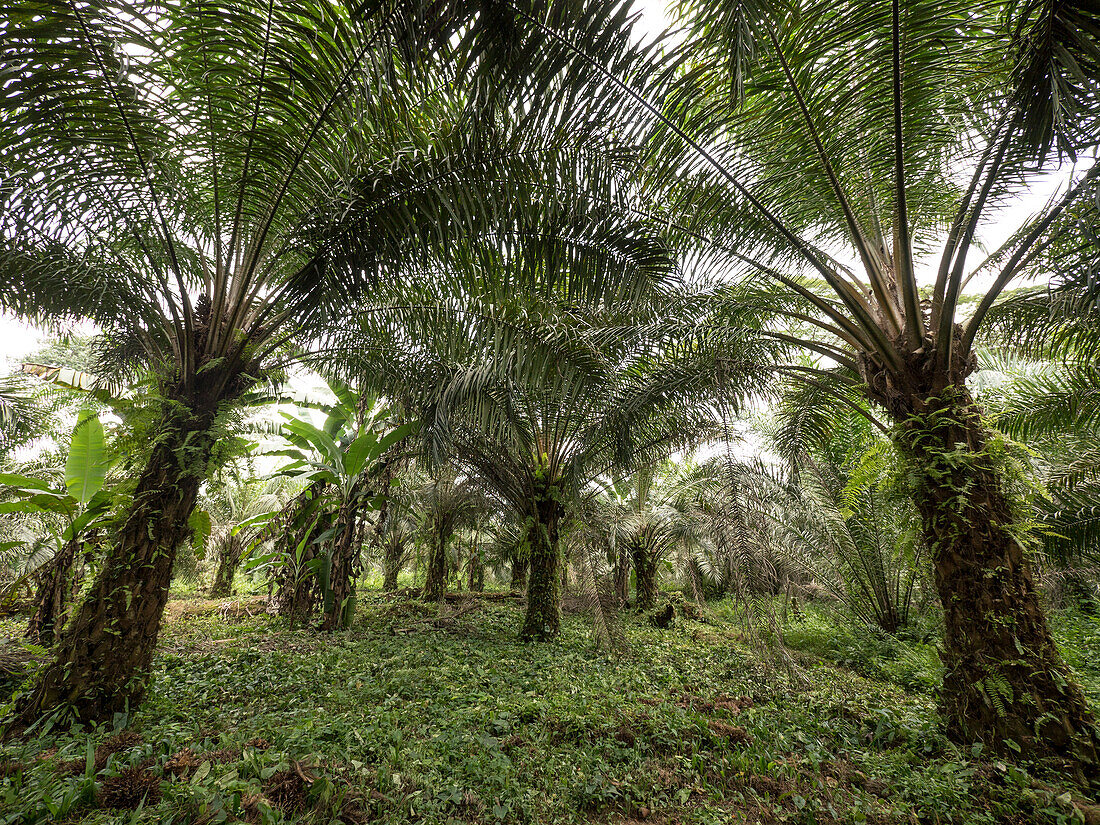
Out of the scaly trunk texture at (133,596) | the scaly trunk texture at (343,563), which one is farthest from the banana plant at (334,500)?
the scaly trunk texture at (133,596)

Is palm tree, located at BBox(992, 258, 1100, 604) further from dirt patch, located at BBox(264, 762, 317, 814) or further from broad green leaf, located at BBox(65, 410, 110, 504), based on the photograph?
broad green leaf, located at BBox(65, 410, 110, 504)

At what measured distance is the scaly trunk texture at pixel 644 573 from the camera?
11.2 m

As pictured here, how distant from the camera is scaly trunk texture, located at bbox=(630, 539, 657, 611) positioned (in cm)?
1122

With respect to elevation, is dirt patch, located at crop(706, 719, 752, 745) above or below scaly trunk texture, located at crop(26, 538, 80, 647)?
below

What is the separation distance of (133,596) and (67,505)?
1.16m

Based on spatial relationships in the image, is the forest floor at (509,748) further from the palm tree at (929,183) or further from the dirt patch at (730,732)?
the palm tree at (929,183)

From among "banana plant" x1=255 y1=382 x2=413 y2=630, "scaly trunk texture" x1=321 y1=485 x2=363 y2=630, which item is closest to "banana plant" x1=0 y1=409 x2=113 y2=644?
"banana plant" x1=255 y1=382 x2=413 y2=630

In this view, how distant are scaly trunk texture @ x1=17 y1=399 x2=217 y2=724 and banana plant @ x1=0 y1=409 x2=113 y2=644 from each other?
1.31 ft

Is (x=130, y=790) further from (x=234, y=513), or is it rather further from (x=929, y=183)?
(x=234, y=513)

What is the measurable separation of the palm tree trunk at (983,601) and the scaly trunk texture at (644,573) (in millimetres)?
7937

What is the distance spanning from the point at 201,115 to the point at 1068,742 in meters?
7.06

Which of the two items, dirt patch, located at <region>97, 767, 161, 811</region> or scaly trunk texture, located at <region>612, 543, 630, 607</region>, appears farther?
scaly trunk texture, located at <region>612, 543, 630, 607</region>

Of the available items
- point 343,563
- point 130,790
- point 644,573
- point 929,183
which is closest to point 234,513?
point 343,563

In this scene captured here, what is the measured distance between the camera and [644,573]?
37.0 ft
